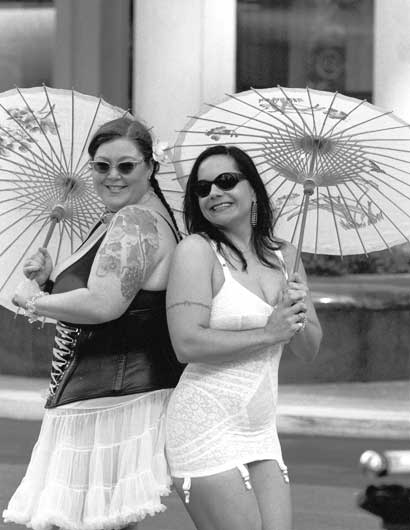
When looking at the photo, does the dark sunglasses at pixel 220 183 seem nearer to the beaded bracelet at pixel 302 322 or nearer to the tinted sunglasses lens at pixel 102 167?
the tinted sunglasses lens at pixel 102 167

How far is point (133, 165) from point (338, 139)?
30.7 inches

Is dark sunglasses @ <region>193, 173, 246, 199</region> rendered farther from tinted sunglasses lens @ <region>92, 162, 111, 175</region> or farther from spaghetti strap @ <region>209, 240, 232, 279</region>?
tinted sunglasses lens @ <region>92, 162, 111, 175</region>

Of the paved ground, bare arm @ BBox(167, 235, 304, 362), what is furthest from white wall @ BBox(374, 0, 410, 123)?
bare arm @ BBox(167, 235, 304, 362)

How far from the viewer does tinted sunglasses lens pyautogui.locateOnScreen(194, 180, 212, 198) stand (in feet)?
14.2

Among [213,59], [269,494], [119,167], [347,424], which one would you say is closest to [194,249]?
[119,167]

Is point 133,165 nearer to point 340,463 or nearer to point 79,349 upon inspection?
point 79,349

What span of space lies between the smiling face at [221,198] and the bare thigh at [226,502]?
31.8 inches

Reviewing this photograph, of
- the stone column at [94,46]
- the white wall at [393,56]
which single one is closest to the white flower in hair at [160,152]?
the white wall at [393,56]

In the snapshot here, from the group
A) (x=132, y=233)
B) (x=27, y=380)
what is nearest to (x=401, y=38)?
(x=27, y=380)

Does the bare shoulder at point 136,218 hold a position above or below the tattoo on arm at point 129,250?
A: above

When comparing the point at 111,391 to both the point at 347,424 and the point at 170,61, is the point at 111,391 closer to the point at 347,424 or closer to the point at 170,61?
the point at 347,424

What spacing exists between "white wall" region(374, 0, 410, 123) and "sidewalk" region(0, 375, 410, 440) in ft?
10.4

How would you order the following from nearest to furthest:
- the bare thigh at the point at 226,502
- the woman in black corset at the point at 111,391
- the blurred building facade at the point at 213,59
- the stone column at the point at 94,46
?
the bare thigh at the point at 226,502 → the woman in black corset at the point at 111,391 → the blurred building facade at the point at 213,59 → the stone column at the point at 94,46

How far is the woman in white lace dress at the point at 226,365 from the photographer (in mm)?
4117
